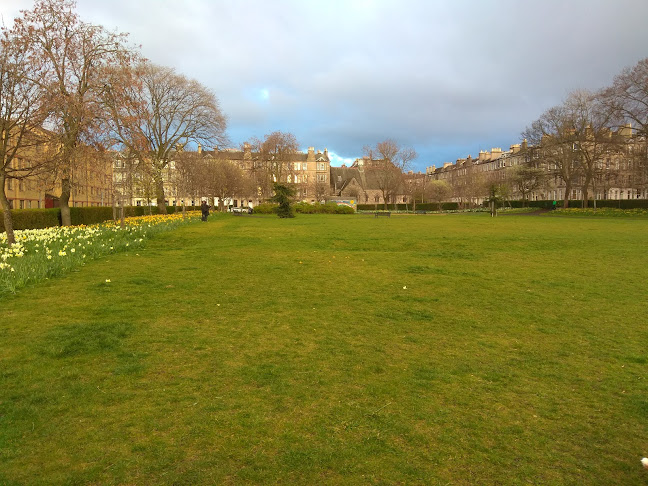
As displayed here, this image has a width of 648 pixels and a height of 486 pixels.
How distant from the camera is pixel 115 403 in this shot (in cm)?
364

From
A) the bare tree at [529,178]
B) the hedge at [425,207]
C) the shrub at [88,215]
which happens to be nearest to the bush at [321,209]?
the hedge at [425,207]

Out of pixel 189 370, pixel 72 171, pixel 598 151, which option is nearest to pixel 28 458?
pixel 189 370

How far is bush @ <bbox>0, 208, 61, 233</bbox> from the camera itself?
23266 millimetres

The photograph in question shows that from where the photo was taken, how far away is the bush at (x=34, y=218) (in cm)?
2327

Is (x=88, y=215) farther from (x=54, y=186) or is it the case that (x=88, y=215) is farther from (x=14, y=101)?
(x=14, y=101)

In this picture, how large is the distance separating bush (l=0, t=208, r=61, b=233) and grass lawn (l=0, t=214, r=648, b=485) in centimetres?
1886

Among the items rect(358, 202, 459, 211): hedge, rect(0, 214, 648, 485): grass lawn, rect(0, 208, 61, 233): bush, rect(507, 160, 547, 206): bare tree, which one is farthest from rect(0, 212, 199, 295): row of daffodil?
rect(358, 202, 459, 211): hedge

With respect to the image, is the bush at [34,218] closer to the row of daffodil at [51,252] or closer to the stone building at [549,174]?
the row of daffodil at [51,252]

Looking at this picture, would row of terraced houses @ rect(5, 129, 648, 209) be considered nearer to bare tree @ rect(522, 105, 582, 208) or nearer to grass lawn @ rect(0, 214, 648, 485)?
bare tree @ rect(522, 105, 582, 208)

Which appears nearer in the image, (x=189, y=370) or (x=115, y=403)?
(x=115, y=403)

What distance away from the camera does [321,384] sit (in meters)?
4.07

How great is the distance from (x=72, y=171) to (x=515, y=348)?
22.0 m

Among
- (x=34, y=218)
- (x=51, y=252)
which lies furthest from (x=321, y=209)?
(x=51, y=252)

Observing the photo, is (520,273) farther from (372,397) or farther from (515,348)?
(372,397)
